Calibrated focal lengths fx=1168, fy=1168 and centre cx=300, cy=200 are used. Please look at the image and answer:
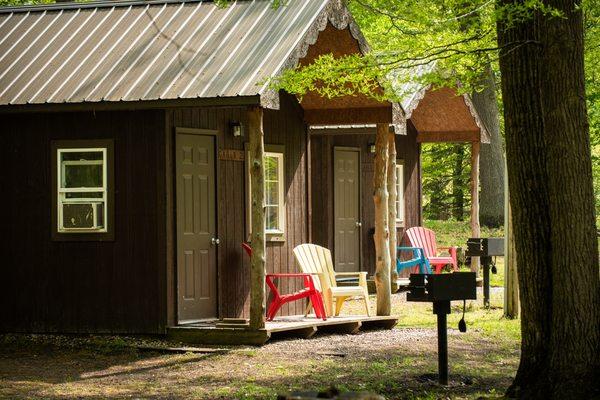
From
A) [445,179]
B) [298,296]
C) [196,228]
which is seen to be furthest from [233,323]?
[445,179]

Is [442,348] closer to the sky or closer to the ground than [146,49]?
closer to the ground

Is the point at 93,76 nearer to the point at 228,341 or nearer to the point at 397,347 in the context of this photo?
the point at 228,341

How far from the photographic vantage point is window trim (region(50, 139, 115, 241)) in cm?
1348

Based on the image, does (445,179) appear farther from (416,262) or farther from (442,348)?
(442,348)

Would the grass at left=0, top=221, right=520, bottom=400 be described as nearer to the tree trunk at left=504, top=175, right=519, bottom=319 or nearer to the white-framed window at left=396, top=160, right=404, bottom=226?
the tree trunk at left=504, top=175, right=519, bottom=319

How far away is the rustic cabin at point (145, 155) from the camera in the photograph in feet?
42.7

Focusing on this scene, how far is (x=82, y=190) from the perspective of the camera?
13.6m

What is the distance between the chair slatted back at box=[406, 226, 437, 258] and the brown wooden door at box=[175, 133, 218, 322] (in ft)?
27.2

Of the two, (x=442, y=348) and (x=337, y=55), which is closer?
(x=442, y=348)

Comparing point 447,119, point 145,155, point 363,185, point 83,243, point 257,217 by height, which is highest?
point 447,119

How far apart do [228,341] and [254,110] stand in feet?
8.39

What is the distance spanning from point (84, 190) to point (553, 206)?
6.60 metres

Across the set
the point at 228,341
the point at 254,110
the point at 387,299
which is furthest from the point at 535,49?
the point at 387,299

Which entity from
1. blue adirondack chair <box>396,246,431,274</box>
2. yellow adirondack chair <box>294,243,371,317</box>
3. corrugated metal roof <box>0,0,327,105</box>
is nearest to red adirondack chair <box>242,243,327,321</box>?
A: yellow adirondack chair <box>294,243,371,317</box>
